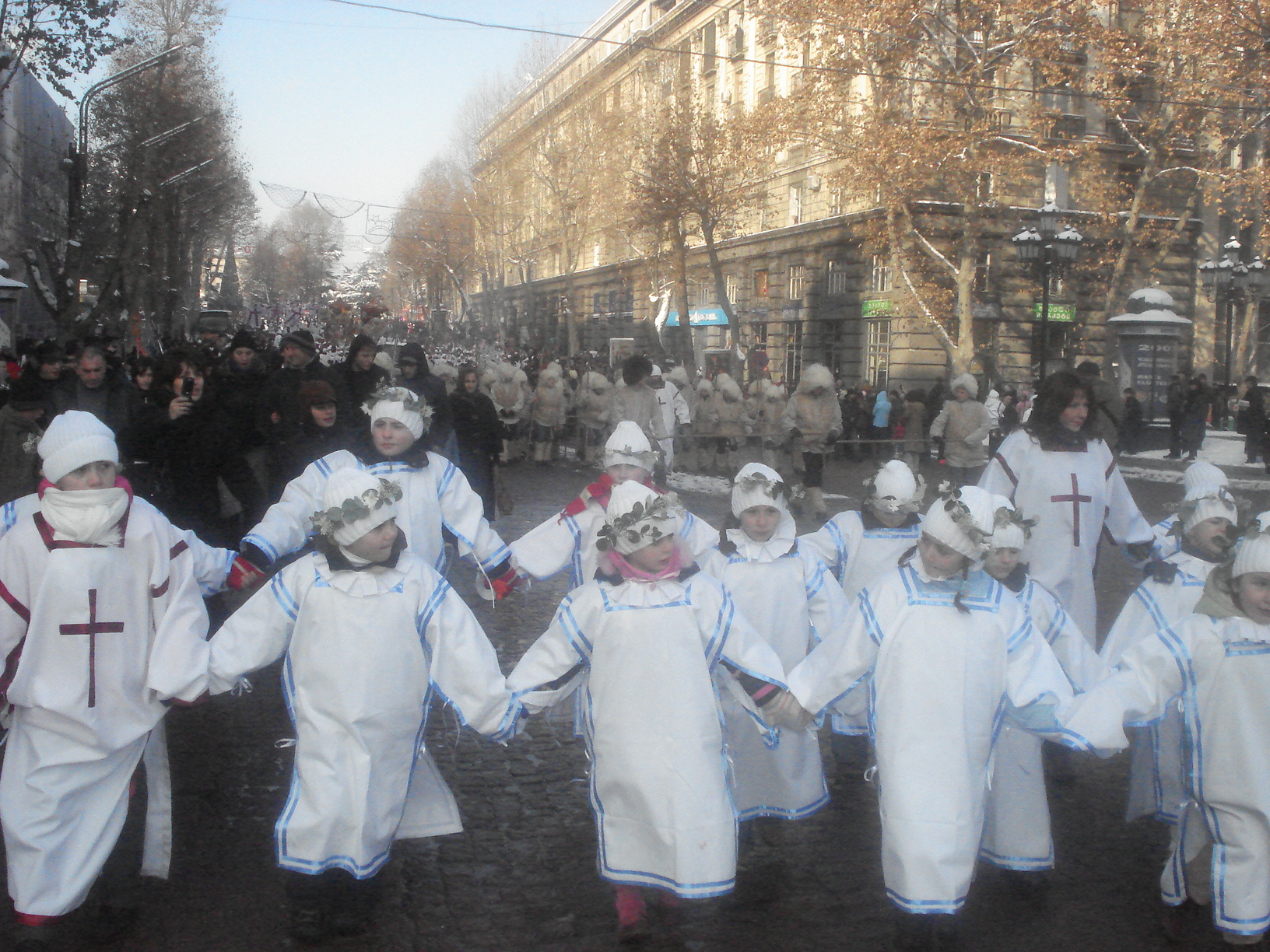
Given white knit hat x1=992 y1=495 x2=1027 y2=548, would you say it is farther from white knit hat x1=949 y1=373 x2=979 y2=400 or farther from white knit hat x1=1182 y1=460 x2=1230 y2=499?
white knit hat x1=949 y1=373 x2=979 y2=400

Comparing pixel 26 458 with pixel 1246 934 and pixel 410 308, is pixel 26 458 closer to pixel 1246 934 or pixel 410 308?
pixel 1246 934

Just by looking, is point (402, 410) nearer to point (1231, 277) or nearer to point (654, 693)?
point (654, 693)

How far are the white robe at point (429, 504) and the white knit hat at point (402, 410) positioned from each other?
0.19 meters

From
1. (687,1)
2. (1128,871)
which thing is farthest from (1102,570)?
(687,1)

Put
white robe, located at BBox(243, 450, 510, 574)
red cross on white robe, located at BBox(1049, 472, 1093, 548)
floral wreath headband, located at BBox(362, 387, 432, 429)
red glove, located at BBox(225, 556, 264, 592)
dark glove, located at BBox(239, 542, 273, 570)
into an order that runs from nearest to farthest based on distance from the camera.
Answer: red glove, located at BBox(225, 556, 264, 592)
dark glove, located at BBox(239, 542, 273, 570)
white robe, located at BBox(243, 450, 510, 574)
floral wreath headband, located at BBox(362, 387, 432, 429)
red cross on white robe, located at BBox(1049, 472, 1093, 548)

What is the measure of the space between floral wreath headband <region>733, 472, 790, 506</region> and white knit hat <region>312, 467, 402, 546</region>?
1560 mm

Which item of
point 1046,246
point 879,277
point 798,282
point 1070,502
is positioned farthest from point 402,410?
point 798,282

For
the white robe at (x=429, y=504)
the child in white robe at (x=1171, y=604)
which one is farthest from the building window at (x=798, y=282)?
the child in white robe at (x=1171, y=604)

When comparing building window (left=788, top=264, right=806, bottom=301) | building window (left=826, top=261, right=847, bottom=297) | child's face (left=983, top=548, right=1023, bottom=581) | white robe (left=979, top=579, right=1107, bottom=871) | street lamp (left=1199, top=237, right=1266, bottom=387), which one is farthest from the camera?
building window (left=788, top=264, right=806, bottom=301)

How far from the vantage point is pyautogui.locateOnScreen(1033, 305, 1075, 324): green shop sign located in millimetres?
34250

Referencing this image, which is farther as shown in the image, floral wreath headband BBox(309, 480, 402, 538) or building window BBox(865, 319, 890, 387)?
building window BBox(865, 319, 890, 387)

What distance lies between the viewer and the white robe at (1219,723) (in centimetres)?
408

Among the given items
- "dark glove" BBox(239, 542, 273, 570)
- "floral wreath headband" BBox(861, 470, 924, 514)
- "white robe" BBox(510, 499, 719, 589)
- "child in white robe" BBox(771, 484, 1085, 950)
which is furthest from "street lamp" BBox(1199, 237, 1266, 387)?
"dark glove" BBox(239, 542, 273, 570)

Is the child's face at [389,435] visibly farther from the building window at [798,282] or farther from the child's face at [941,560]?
the building window at [798,282]
